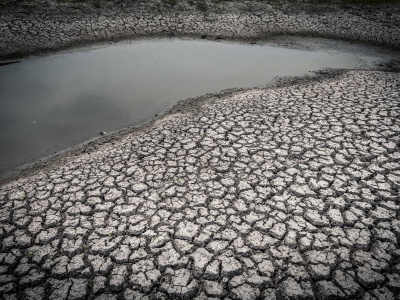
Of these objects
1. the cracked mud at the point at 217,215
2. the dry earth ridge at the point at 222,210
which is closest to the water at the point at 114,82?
the dry earth ridge at the point at 222,210

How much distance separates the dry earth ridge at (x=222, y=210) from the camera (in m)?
2.36

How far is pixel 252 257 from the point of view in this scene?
2.54 meters

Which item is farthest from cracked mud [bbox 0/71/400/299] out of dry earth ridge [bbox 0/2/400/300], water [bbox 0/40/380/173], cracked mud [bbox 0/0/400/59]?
cracked mud [bbox 0/0/400/59]

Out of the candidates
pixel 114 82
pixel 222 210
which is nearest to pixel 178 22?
pixel 114 82

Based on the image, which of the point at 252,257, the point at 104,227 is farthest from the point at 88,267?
the point at 252,257

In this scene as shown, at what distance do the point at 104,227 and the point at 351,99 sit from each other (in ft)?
15.2

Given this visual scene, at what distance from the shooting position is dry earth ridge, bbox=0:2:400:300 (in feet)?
7.73

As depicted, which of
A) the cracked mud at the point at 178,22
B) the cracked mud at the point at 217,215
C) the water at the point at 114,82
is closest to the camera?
the cracked mud at the point at 217,215

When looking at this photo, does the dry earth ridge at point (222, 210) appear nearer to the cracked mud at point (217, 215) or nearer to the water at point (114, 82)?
the cracked mud at point (217, 215)

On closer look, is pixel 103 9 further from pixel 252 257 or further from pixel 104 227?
pixel 252 257

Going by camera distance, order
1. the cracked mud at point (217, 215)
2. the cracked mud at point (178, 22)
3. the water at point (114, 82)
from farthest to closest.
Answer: the cracked mud at point (178, 22) < the water at point (114, 82) < the cracked mud at point (217, 215)

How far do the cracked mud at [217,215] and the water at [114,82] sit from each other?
33.6 inches

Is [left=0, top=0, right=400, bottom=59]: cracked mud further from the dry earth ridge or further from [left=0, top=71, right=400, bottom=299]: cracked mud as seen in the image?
[left=0, top=71, right=400, bottom=299]: cracked mud

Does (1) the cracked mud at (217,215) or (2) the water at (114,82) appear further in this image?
(2) the water at (114,82)
